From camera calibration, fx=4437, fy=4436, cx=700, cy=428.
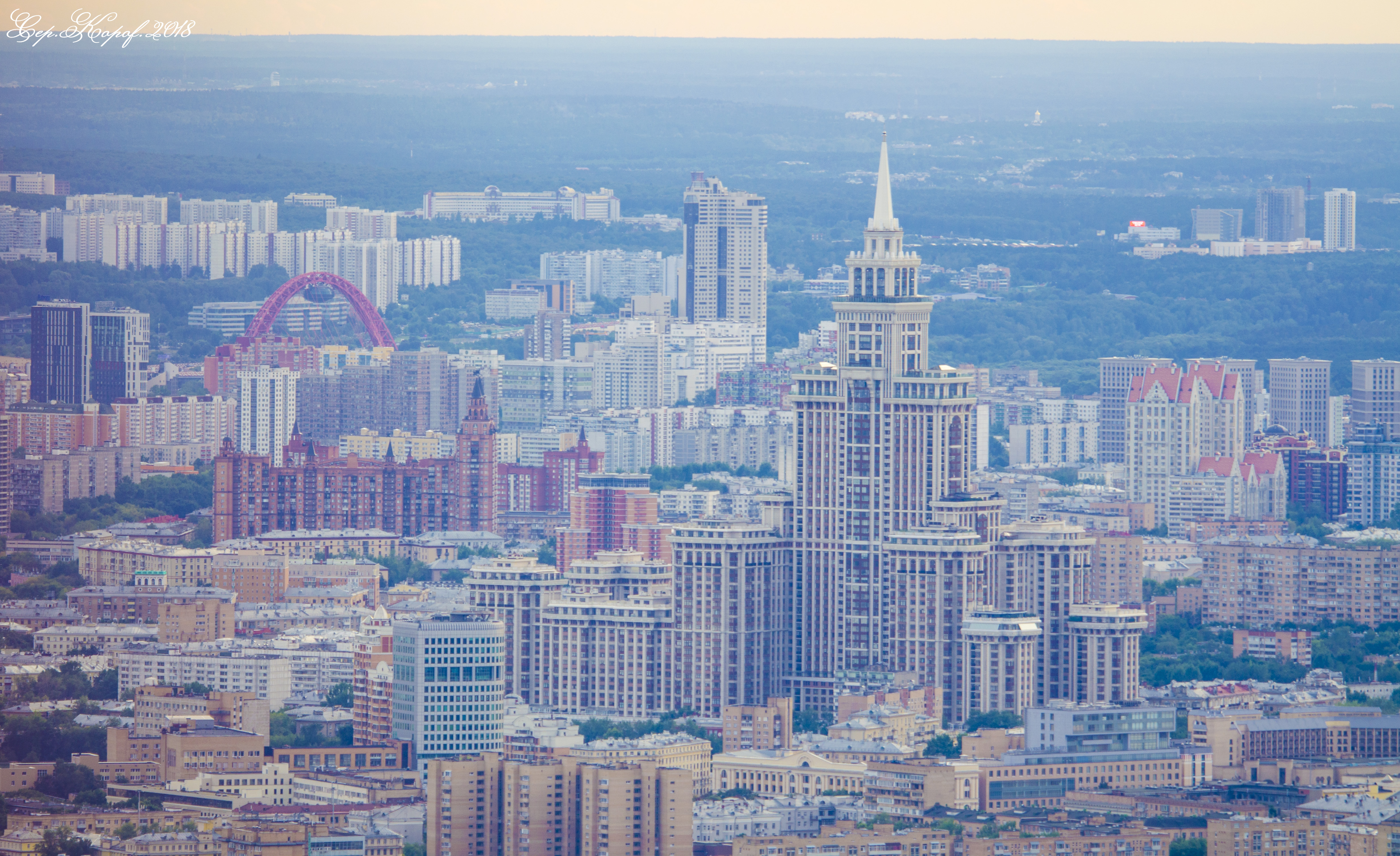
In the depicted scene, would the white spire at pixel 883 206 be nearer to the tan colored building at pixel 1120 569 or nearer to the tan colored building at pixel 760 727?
the tan colored building at pixel 1120 569

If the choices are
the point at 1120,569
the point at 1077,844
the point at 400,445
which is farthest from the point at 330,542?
the point at 1077,844

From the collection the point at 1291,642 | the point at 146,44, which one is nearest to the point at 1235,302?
the point at 146,44

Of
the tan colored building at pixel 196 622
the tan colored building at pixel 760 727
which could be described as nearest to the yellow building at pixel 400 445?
the tan colored building at pixel 196 622

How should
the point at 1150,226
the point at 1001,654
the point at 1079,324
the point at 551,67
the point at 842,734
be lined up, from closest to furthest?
the point at 842,734 < the point at 1001,654 < the point at 1079,324 < the point at 1150,226 < the point at 551,67

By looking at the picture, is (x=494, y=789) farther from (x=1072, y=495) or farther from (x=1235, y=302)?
(x=1235, y=302)

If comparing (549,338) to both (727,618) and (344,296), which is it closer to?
(344,296)

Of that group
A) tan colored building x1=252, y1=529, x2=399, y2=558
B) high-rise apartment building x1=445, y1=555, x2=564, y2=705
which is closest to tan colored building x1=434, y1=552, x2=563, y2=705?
high-rise apartment building x1=445, y1=555, x2=564, y2=705
